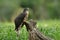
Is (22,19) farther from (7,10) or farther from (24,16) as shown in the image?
(7,10)

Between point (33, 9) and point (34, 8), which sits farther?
point (34, 8)

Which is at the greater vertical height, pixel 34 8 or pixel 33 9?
pixel 33 9

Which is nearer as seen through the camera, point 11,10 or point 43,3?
point 11,10

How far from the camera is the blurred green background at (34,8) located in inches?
1522

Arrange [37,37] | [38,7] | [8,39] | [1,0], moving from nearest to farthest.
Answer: [37,37] → [8,39] → [1,0] → [38,7]

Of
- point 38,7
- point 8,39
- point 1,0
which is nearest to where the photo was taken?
point 8,39

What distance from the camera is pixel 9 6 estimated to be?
3981 cm

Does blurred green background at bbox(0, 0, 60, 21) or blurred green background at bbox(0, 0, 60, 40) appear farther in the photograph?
blurred green background at bbox(0, 0, 60, 21)

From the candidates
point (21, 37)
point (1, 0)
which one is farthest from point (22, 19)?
point (1, 0)

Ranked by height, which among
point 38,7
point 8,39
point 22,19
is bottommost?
point 38,7

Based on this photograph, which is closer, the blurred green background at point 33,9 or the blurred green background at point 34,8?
the blurred green background at point 33,9

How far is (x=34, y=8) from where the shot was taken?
146ft

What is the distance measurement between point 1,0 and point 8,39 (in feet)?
96.5

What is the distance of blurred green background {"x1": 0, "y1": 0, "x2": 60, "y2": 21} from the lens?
38662mm
